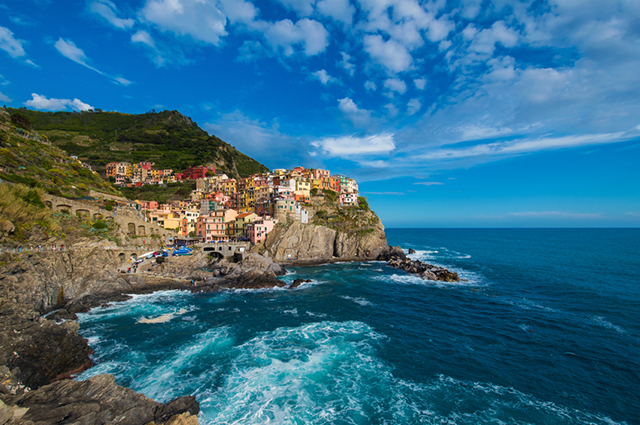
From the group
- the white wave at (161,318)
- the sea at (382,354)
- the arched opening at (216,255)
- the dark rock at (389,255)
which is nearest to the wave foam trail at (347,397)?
the sea at (382,354)

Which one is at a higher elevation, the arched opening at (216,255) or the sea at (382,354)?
the arched opening at (216,255)

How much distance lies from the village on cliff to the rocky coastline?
38.2 feet

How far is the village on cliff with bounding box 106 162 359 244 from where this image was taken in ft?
238

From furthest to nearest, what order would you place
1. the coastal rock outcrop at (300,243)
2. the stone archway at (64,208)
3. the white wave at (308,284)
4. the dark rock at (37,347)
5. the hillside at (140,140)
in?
the hillside at (140,140)
the coastal rock outcrop at (300,243)
the stone archway at (64,208)
the white wave at (308,284)
the dark rock at (37,347)

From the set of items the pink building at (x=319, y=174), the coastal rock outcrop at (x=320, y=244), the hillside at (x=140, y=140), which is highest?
the hillside at (x=140, y=140)

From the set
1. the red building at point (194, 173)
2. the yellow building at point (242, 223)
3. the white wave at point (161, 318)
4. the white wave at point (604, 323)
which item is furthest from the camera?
the red building at point (194, 173)

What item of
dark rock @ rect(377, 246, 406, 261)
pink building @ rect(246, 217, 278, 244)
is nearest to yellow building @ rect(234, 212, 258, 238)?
pink building @ rect(246, 217, 278, 244)

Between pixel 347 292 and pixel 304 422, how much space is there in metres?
28.7

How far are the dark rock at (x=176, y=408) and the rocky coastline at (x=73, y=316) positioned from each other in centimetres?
5

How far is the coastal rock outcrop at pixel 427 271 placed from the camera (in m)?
52.2

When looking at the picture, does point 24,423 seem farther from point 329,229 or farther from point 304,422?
point 329,229

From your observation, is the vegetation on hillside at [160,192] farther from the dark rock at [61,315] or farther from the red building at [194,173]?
the dark rock at [61,315]

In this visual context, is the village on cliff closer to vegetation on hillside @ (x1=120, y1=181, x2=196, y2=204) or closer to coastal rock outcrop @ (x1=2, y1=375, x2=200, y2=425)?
vegetation on hillside @ (x1=120, y1=181, x2=196, y2=204)

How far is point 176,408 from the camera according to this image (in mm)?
15656
